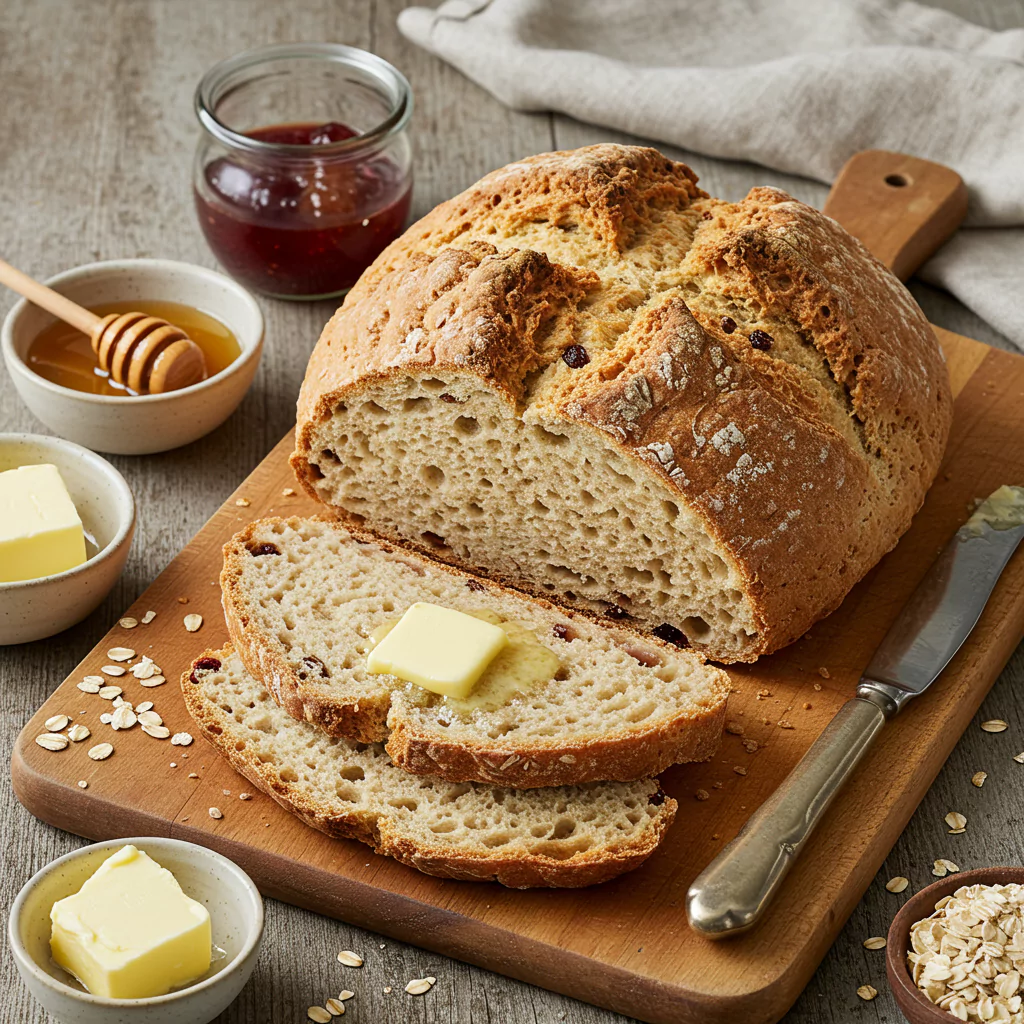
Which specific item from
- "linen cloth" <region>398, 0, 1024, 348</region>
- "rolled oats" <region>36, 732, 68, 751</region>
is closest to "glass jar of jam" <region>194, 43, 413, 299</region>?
"linen cloth" <region>398, 0, 1024, 348</region>

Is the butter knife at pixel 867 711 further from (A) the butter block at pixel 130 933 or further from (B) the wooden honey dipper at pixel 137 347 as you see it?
(B) the wooden honey dipper at pixel 137 347

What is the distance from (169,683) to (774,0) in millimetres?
3982

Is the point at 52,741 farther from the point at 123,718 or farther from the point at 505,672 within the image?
the point at 505,672

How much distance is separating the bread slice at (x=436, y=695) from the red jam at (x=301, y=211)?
1.22 metres

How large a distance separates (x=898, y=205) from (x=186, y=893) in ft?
10.7

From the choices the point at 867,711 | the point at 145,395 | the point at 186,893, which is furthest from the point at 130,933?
the point at 145,395

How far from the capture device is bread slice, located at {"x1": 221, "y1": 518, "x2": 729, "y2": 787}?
3078 millimetres

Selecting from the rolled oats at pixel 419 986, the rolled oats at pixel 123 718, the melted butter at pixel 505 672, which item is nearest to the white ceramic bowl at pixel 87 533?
the rolled oats at pixel 123 718

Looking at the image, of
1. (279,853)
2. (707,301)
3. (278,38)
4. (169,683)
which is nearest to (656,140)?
(278,38)

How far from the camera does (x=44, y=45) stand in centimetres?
596

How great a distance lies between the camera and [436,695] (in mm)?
3184

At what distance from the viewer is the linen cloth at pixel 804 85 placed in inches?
200

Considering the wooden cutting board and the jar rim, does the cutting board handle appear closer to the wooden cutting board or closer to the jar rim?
the wooden cutting board

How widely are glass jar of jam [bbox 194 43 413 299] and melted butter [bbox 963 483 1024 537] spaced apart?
207 cm
